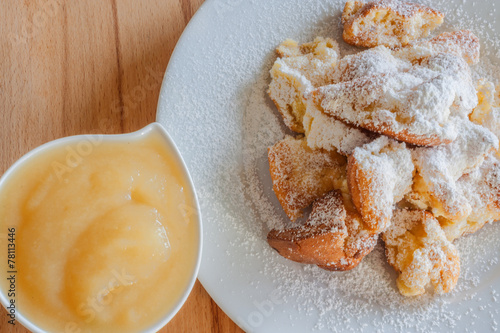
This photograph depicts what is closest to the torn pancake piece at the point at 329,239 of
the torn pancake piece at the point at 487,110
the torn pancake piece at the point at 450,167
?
the torn pancake piece at the point at 450,167

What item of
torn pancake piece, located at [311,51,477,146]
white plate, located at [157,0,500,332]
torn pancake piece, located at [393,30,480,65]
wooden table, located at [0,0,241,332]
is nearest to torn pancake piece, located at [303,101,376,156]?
torn pancake piece, located at [311,51,477,146]

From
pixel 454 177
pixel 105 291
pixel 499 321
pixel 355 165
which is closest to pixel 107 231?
→ pixel 105 291

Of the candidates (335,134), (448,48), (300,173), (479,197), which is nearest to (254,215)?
(300,173)

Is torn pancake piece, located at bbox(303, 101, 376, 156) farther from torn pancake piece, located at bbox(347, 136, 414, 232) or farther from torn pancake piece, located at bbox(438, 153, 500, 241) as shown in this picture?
torn pancake piece, located at bbox(438, 153, 500, 241)

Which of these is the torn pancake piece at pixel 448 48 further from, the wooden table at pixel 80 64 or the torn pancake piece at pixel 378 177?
the wooden table at pixel 80 64

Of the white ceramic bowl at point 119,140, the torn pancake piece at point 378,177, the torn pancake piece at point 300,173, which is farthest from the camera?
the torn pancake piece at point 300,173

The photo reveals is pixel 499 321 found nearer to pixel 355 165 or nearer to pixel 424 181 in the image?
A: pixel 424 181
